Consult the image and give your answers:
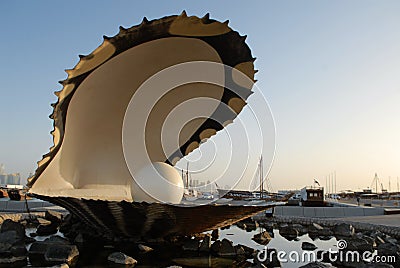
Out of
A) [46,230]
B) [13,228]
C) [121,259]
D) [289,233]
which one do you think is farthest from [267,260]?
[46,230]

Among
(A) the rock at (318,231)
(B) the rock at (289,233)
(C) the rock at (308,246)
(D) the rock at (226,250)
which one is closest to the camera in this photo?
(D) the rock at (226,250)

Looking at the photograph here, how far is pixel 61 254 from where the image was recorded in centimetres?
662

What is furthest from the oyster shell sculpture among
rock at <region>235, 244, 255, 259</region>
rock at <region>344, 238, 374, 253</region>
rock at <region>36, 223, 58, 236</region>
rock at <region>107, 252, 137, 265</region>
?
rock at <region>344, 238, 374, 253</region>

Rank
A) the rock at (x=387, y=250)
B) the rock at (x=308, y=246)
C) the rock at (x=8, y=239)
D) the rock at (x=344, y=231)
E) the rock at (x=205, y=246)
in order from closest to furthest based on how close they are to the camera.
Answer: the rock at (x=387, y=250)
the rock at (x=8, y=239)
the rock at (x=205, y=246)
the rock at (x=308, y=246)
the rock at (x=344, y=231)

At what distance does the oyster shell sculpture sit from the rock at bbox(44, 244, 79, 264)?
77 cm

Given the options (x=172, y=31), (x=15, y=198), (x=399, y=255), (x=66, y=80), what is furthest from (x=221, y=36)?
(x=15, y=198)

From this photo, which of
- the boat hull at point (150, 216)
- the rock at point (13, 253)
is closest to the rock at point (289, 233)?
the boat hull at point (150, 216)

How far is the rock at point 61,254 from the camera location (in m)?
6.55

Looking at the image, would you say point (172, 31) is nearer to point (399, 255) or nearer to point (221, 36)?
point (221, 36)

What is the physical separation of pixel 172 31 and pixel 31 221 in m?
7.74

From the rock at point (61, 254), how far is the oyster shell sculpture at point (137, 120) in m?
0.77

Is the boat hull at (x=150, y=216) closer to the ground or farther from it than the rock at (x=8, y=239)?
farther from it

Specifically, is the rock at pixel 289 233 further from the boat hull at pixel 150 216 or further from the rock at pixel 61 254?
the rock at pixel 61 254

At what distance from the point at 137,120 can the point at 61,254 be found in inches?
192
